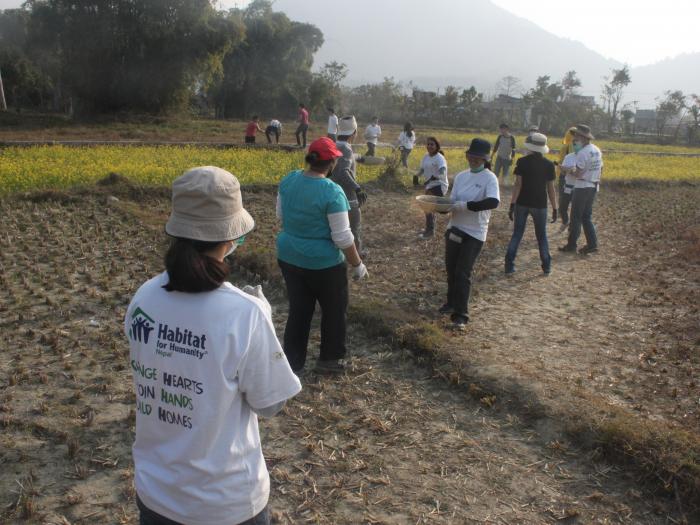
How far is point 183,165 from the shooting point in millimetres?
13672

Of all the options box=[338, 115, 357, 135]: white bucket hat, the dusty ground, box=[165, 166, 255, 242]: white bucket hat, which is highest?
→ box=[338, 115, 357, 135]: white bucket hat

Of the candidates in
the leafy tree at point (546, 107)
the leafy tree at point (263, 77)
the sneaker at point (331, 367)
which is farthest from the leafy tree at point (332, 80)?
the sneaker at point (331, 367)

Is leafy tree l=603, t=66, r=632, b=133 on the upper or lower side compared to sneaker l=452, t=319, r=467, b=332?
upper

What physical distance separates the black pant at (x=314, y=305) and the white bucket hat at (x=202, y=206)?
2393 millimetres

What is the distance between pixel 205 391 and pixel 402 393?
2.84 metres

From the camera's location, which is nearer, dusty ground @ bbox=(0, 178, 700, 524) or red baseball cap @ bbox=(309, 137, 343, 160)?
dusty ground @ bbox=(0, 178, 700, 524)

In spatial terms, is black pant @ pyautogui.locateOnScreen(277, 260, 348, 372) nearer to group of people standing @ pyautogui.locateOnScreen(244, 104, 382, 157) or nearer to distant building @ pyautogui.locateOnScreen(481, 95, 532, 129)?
group of people standing @ pyautogui.locateOnScreen(244, 104, 382, 157)

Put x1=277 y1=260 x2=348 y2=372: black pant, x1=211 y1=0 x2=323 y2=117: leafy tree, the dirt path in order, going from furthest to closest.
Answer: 1. x1=211 y1=0 x2=323 y2=117: leafy tree
2. the dirt path
3. x1=277 y1=260 x2=348 y2=372: black pant

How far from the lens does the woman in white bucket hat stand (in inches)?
65.6

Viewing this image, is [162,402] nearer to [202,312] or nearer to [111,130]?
[202,312]

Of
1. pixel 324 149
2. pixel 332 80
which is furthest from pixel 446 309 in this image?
pixel 332 80

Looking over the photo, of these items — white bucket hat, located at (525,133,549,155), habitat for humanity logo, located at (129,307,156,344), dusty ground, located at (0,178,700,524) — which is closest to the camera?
habitat for humanity logo, located at (129,307,156,344)

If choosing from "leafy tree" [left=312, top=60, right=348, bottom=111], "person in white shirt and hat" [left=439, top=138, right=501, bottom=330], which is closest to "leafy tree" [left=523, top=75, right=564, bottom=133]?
"leafy tree" [left=312, top=60, right=348, bottom=111]

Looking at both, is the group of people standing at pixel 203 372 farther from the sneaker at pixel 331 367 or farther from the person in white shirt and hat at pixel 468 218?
the person in white shirt and hat at pixel 468 218
